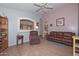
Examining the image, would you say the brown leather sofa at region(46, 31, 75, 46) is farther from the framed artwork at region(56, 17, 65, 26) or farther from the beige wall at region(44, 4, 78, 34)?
the framed artwork at region(56, 17, 65, 26)

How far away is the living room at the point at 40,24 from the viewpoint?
9.81ft

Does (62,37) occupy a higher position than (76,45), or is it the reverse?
(62,37)

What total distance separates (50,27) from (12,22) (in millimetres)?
1316

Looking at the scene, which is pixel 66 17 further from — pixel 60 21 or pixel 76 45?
pixel 76 45

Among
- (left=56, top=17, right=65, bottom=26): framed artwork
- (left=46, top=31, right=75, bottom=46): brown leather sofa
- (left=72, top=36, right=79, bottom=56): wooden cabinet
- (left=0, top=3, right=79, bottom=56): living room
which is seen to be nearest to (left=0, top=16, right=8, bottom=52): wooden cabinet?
(left=0, top=3, right=79, bottom=56): living room

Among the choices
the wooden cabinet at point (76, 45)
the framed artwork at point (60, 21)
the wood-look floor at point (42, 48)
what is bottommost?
the wood-look floor at point (42, 48)

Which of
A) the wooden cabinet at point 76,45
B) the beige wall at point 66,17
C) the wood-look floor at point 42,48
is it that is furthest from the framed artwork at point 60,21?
the wooden cabinet at point 76,45

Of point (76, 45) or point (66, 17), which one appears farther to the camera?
point (66, 17)

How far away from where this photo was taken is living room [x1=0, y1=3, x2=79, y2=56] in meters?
2.99

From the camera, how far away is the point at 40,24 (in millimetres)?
3072

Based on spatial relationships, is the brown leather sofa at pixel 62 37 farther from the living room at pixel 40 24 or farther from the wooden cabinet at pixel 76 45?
the wooden cabinet at pixel 76 45

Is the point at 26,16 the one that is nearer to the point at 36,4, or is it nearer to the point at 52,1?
the point at 36,4

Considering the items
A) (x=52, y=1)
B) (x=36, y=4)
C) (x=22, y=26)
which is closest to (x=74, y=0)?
(x=52, y=1)

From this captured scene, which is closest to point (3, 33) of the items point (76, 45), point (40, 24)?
point (40, 24)
